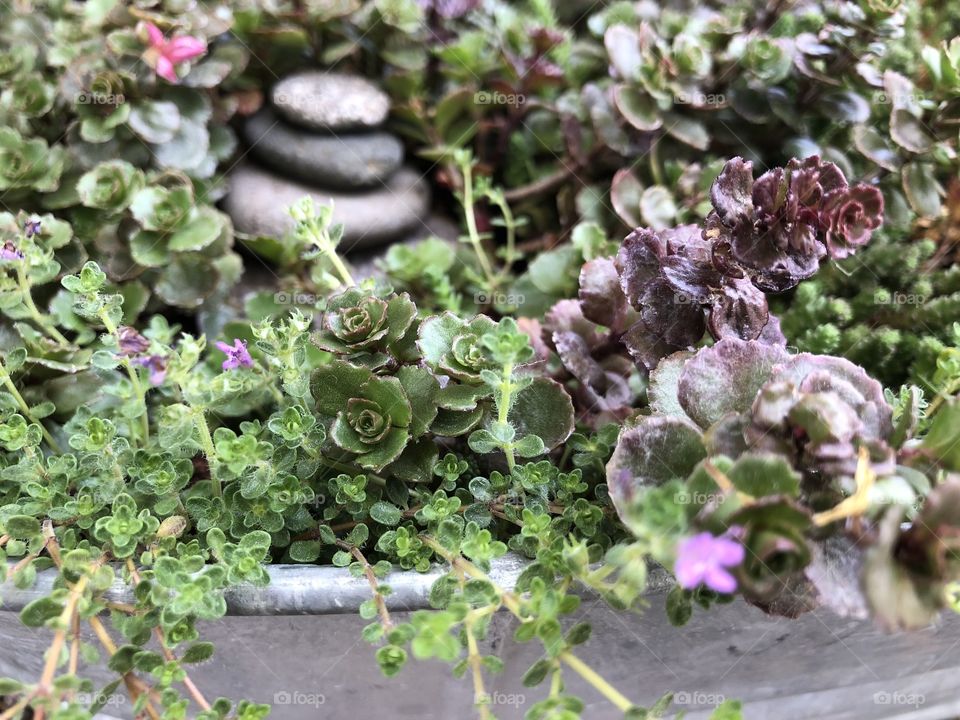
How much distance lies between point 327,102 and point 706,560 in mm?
884

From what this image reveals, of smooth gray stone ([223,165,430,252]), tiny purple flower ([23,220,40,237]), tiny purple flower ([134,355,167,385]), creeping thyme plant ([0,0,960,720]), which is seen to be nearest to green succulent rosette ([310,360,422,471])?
creeping thyme plant ([0,0,960,720])

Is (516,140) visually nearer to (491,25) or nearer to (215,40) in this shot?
(491,25)

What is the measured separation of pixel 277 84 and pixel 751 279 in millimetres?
791

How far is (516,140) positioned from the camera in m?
1.13

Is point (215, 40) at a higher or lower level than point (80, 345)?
higher

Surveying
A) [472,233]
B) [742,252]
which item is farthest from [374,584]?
Result: [472,233]

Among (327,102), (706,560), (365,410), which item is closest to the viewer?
(706,560)

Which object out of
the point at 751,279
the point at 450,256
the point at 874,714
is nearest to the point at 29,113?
the point at 450,256

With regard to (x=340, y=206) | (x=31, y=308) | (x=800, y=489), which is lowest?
(x=340, y=206)

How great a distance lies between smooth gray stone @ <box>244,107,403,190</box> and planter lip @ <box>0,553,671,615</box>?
0.66m

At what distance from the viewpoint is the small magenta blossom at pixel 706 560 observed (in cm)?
40

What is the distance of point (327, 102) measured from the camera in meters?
1.07

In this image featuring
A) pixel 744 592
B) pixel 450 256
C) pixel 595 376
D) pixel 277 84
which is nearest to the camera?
pixel 744 592

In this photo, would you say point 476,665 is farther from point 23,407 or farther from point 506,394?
point 23,407
